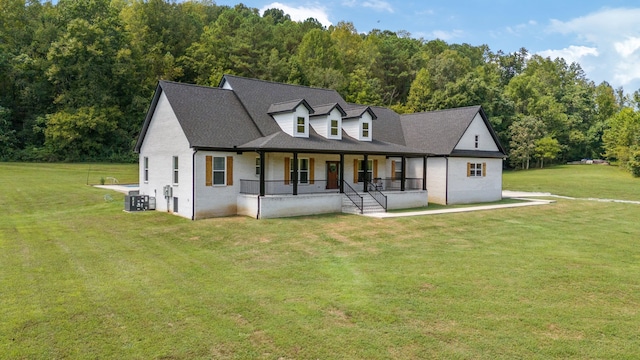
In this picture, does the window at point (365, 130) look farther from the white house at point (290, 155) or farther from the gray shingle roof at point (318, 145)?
the gray shingle roof at point (318, 145)

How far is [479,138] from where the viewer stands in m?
28.3

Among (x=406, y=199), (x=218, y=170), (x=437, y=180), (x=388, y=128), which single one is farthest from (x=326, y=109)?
(x=437, y=180)

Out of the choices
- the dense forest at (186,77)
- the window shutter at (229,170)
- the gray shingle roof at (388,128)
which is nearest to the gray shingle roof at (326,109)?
the gray shingle roof at (388,128)

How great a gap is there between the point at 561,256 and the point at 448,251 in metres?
3.14

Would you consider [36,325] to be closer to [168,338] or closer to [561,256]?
[168,338]

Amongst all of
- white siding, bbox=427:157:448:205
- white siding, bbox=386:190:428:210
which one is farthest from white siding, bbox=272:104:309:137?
white siding, bbox=427:157:448:205

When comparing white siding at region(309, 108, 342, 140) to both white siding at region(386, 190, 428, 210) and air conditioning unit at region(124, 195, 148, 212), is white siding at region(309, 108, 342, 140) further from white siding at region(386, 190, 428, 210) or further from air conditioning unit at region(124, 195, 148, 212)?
air conditioning unit at region(124, 195, 148, 212)

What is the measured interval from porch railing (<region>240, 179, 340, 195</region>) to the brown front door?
224 millimetres

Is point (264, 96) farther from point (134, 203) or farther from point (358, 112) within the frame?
point (134, 203)

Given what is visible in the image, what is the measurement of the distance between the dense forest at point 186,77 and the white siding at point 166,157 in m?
29.0

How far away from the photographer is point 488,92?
195 feet

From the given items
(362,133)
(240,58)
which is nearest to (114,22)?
(240,58)

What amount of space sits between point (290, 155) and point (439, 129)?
37.6 ft

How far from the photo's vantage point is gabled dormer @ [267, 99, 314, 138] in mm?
22016
